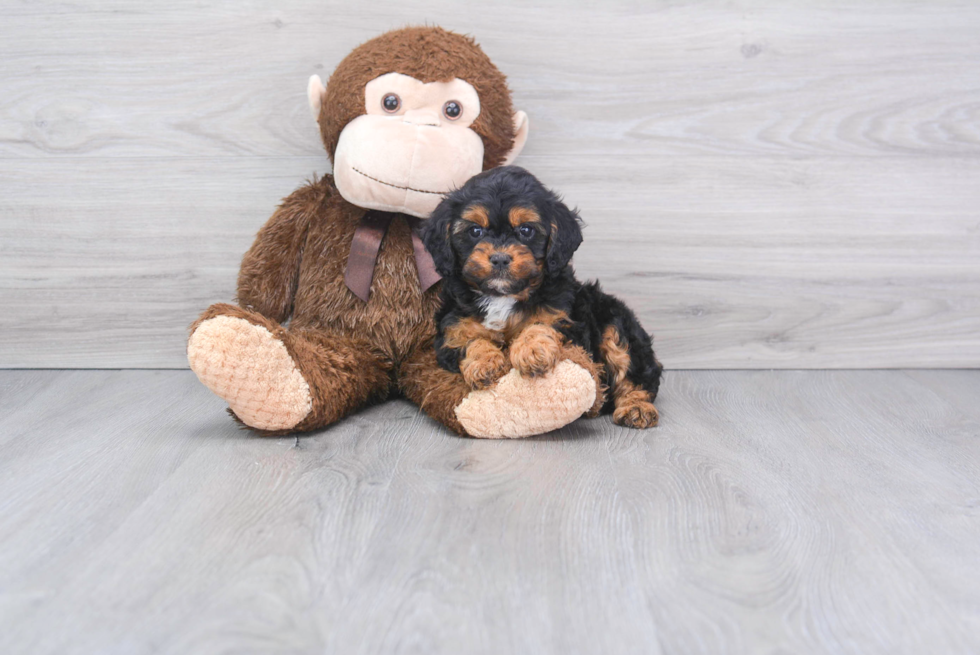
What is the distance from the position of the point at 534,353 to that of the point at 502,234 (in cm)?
27

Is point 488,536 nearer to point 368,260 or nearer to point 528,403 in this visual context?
point 528,403

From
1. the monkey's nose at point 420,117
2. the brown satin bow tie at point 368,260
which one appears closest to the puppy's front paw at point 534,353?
the brown satin bow tie at point 368,260

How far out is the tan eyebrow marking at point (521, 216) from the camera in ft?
5.44

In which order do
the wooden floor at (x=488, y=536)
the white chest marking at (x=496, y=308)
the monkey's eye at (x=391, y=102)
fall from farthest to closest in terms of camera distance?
the monkey's eye at (x=391, y=102)
the white chest marking at (x=496, y=308)
the wooden floor at (x=488, y=536)

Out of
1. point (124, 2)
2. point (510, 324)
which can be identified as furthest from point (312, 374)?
point (124, 2)

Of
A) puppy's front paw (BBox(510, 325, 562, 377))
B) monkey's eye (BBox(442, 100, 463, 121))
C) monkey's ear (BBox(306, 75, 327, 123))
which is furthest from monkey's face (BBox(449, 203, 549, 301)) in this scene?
monkey's ear (BBox(306, 75, 327, 123))

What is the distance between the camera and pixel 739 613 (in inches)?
42.0

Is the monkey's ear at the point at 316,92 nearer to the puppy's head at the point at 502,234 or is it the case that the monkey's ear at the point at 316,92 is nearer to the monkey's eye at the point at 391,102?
the monkey's eye at the point at 391,102

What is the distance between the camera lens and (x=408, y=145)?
6.10ft

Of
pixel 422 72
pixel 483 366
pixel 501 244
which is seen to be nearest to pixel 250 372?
pixel 483 366

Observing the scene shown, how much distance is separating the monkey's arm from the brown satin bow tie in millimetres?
151

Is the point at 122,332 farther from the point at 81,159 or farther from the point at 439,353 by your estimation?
the point at 439,353

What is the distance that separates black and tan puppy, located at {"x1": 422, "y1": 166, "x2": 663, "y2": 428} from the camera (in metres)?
1.66

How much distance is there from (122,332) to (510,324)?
1.37 meters
